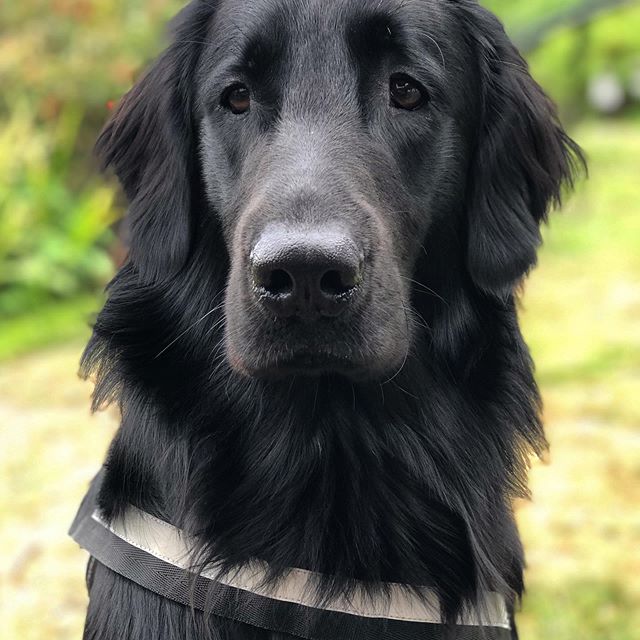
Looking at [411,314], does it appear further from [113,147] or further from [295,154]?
[113,147]

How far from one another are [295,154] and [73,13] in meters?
7.25

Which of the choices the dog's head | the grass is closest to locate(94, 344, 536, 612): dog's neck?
the dog's head

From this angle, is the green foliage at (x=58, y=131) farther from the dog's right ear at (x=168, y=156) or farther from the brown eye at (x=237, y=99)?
the brown eye at (x=237, y=99)

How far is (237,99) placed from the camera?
246 centimetres

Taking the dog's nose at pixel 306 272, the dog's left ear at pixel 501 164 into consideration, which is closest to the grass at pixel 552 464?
the dog's left ear at pixel 501 164

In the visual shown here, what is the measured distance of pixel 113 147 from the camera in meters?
2.70

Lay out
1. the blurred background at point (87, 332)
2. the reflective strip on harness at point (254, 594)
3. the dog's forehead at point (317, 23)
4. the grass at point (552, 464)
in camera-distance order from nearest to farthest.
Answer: the reflective strip on harness at point (254, 594) → the dog's forehead at point (317, 23) → the grass at point (552, 464) → the blurred background at point (87, 332)

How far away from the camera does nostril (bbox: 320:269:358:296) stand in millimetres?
1962

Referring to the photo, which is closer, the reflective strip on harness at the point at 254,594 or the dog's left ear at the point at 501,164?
the reflective strip on harness at the point at 254,594

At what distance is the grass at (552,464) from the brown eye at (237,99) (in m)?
1.60

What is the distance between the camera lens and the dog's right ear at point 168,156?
101 inches

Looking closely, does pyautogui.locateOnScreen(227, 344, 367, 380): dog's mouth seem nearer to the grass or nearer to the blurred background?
the blurred background

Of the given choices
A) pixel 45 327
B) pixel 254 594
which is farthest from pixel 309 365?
pixel 45 327

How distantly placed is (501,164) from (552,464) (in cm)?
307
